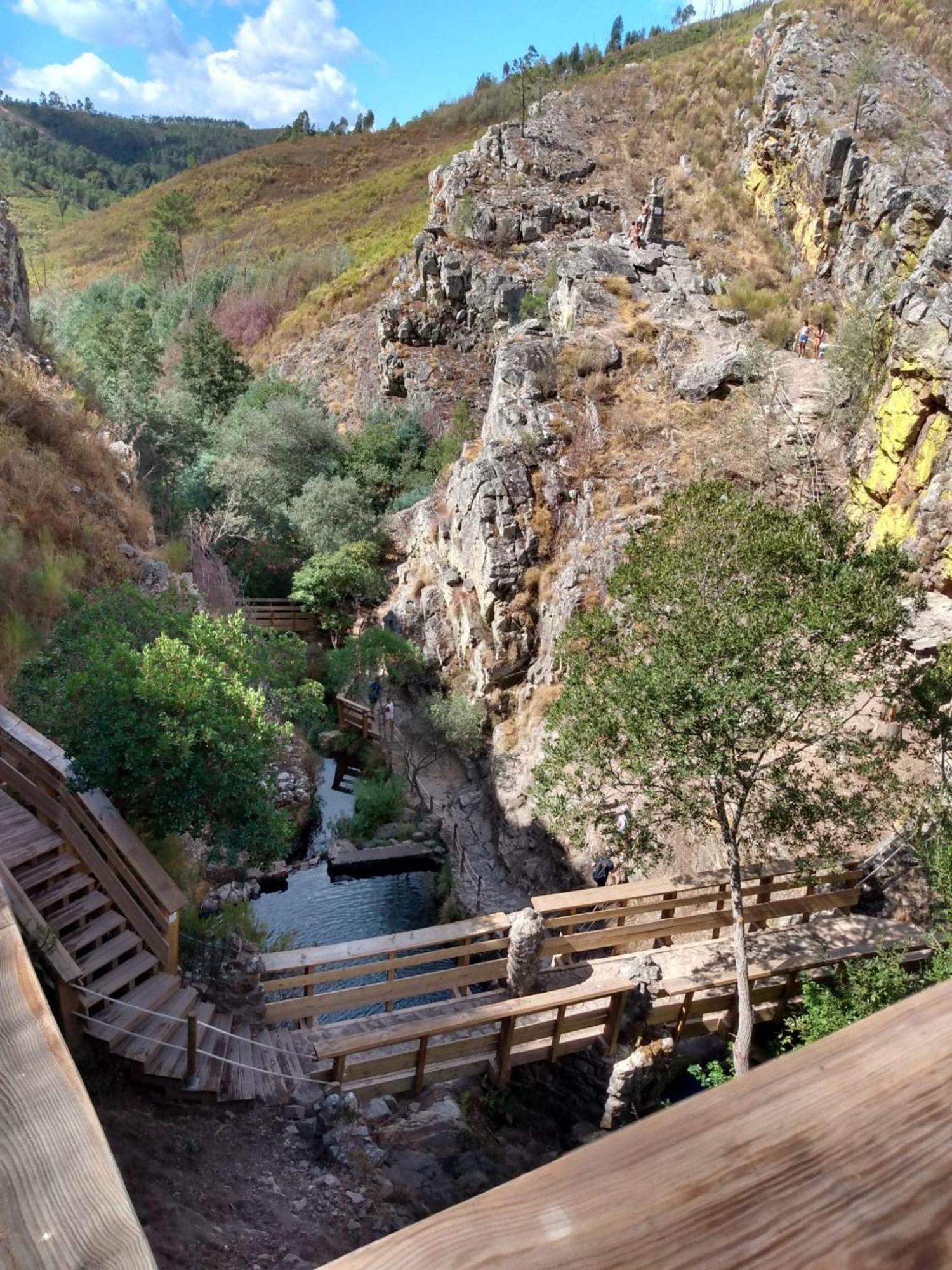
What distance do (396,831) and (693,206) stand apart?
24099 mm

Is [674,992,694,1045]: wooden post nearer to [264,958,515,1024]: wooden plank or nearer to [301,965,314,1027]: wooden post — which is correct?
[264,958,515,1024]: wooden plank

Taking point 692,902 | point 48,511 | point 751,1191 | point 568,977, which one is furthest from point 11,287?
point 751,1191

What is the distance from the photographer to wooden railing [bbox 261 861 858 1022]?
256 inches

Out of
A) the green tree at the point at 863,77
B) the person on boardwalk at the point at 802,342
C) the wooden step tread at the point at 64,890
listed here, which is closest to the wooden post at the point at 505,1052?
the wooden step tread at the point at 64,890

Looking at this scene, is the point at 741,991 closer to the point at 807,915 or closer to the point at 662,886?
the point at 662,886

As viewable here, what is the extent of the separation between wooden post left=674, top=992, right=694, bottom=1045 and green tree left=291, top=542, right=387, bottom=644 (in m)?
15.0

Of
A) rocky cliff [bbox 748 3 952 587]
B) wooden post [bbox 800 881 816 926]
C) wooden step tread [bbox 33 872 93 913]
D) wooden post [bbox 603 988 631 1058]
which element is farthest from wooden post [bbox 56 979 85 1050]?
rocky cliff [bbox 748 3 952 587]

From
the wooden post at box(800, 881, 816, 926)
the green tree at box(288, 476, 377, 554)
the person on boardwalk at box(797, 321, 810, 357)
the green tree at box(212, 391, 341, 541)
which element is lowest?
the wooden post at box(800, 881, 816, 926)

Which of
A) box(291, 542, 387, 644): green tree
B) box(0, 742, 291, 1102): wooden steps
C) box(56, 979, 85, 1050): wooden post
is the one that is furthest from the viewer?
box(291, 542, 387, 644): green tree

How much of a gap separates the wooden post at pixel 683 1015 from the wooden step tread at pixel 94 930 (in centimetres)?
523

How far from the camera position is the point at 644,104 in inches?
1297

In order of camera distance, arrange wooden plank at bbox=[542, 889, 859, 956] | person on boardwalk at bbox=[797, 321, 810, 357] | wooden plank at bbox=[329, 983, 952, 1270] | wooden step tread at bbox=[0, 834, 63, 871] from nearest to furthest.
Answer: wooden plank at bbox=[329, 983, 952, 1270] < wooden step tread at bbox=[0, 834, 63, 871] < wooden plank at bbox=[542, 889, 859, 956] < person on boardwalk at bbox=[797, 321, 810, 357]

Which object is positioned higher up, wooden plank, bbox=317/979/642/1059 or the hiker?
wooden plank, bbox=317/979/642/1059

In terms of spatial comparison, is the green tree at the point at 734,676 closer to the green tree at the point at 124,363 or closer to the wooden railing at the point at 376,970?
the wooden railing at the point at 376,970
